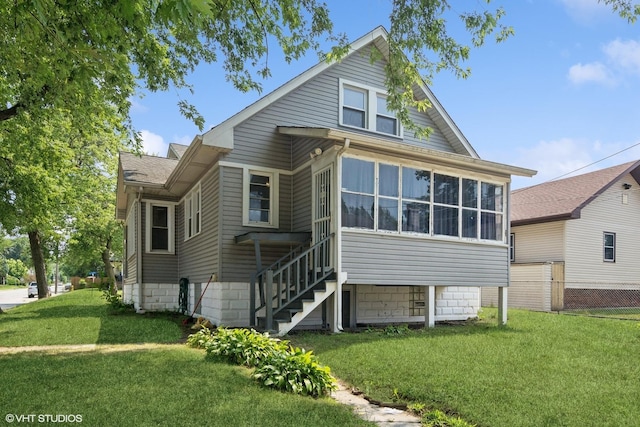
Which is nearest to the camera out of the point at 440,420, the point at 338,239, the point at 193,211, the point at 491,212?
the point at 440,420

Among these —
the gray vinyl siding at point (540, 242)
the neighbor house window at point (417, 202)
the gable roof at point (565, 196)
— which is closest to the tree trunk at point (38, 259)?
the neighbor house window at point (417, 202)

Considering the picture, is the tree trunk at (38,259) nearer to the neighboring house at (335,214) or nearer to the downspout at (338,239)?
the neighboring house at (335,214)

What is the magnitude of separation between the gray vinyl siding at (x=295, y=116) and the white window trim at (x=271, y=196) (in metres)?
0.20

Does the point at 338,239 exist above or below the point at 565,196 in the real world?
below

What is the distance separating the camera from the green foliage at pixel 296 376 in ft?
18.2

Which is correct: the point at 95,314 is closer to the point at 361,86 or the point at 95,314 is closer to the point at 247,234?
the point at 247,234

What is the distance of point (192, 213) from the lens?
45.5ft

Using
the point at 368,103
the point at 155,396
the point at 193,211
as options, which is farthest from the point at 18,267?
the point at 155,396

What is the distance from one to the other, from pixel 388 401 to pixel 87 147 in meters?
25.7

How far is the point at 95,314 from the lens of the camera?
1443 centimetres

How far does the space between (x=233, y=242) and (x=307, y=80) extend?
→ 187 inches

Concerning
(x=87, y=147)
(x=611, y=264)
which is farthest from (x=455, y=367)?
(x=87, y=147)

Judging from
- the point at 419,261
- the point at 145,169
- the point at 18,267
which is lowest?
the point at 18,267

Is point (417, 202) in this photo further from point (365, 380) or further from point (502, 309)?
point (365, 380)
